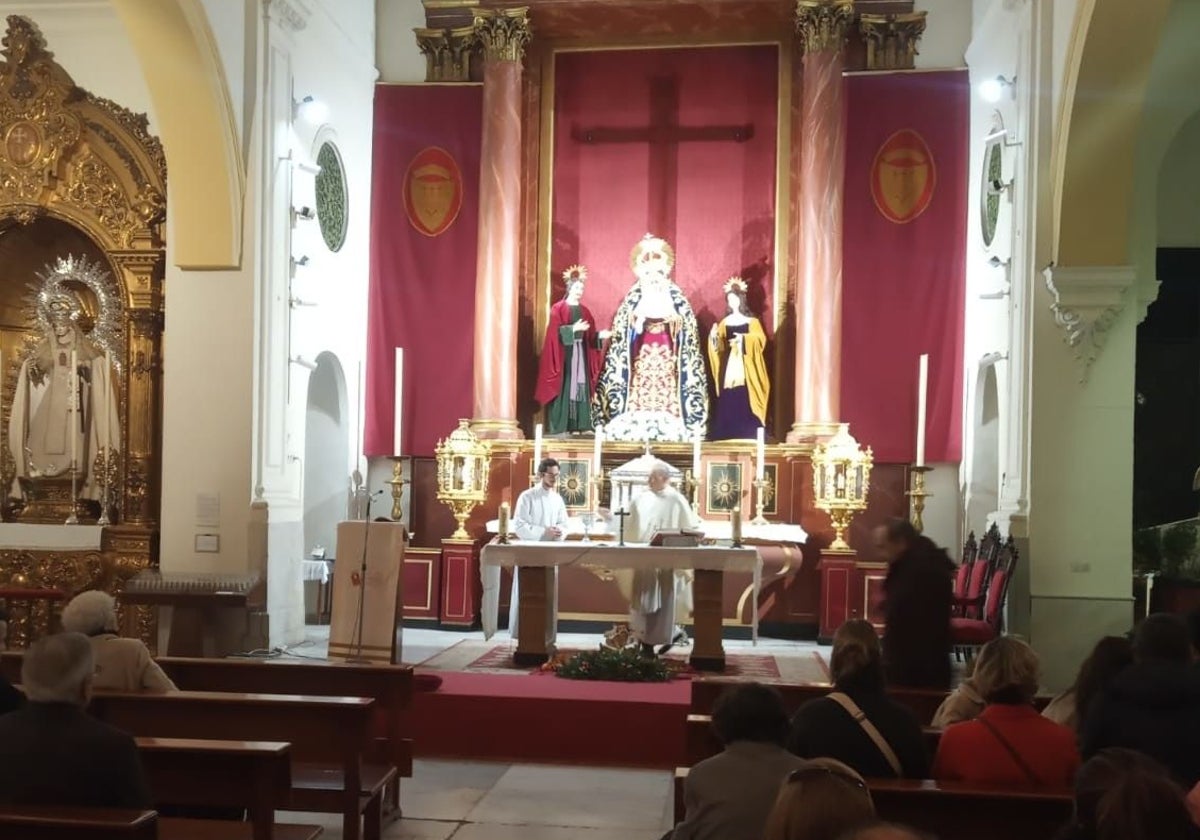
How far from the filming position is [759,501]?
11992 mm

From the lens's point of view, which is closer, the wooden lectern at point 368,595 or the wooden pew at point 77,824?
the wooden pew at point 77,824

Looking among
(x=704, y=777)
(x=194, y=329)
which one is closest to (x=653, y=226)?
(x=194, y=329)

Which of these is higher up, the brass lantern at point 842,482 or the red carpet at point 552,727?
the brass lantern at point 842,482

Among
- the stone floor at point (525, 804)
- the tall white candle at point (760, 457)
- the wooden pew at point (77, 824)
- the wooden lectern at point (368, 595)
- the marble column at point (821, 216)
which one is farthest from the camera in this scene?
the marble column at point (821, 216)

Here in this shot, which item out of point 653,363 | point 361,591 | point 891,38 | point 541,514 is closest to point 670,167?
point 653,363

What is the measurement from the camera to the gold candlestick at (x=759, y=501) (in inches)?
467

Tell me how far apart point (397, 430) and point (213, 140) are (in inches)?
127

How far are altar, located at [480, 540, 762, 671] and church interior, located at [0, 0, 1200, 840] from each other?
3 centimetres

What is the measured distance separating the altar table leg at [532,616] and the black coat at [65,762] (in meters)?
6.17

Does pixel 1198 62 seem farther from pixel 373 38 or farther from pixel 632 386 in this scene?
pixel 373 38

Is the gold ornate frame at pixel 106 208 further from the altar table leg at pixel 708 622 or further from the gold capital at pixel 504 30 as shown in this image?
the altar table leg at pixel 708 622

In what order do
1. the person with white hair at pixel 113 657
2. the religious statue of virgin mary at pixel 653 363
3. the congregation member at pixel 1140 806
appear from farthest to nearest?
the religious statue of virgin mary at pixel 653 363, the person with white hair at pixel 113 657, the congregation member at pixel 1140 806

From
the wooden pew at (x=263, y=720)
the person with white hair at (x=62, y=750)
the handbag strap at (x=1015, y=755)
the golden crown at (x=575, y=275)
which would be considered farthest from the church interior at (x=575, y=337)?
the person with white hair at (x=62, y=750)

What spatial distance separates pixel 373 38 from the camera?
45.8ft
